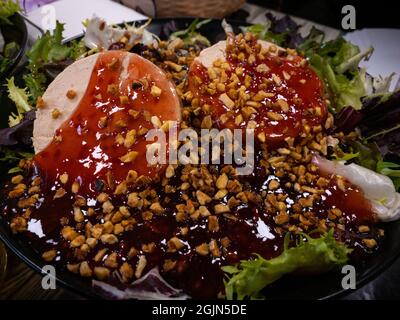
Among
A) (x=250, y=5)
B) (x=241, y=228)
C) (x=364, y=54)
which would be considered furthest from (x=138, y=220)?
(x=250, y=5)

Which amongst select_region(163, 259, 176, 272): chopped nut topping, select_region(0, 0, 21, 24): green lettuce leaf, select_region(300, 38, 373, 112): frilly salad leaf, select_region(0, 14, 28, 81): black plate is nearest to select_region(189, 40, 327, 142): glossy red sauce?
select_region(300, 38, 373, 112): frilly salad leaf

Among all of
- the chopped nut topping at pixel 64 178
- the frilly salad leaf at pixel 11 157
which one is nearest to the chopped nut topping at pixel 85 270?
the chopped nut topping at pixel 64 178

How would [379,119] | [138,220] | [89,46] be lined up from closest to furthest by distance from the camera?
A: 1. [138,220]
2. [379,119]
3. [89,46]

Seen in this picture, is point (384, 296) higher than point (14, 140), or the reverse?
point (14, 140)

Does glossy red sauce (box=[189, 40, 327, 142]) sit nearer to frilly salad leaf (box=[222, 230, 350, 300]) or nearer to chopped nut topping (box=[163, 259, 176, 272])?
frilly salad leaf (box=[222, 230, 350, 300])

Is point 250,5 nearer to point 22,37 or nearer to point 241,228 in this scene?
point 22,37

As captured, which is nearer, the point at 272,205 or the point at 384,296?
the point at 272,205

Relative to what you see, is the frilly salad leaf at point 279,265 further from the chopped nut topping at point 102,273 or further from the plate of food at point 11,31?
the plate of food at point 11,31

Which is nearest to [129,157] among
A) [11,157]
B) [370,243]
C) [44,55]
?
[11,157]
